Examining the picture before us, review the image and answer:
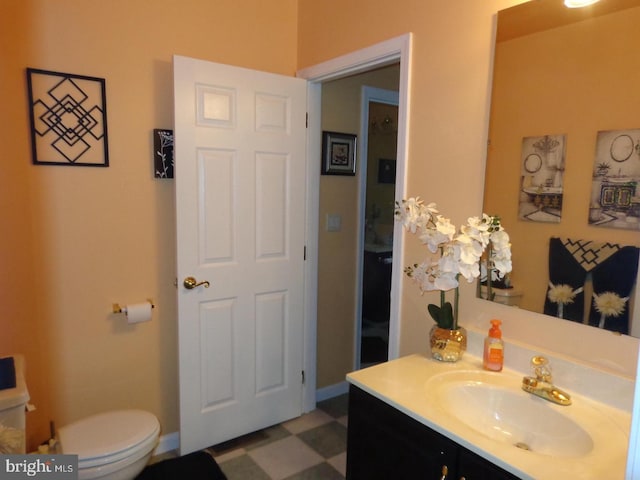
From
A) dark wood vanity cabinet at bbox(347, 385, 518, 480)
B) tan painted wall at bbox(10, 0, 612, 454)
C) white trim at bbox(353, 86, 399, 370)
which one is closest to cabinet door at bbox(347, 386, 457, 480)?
dark wood vanity cabinet at bbox(347, 385, 518, 480)

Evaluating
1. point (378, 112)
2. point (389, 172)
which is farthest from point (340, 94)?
point (389, 172)

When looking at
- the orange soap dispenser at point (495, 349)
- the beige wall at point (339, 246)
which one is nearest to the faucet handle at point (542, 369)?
the orange soap dispenser at point (495, 349)

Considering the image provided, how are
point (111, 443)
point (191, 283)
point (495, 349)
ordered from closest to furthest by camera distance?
point (495, 349) → point (111, 443) → point (191, 283)

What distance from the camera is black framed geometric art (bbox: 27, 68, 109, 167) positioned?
1933mm

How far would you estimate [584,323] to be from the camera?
140cm

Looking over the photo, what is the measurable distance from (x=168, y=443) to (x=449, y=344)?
1702 mm

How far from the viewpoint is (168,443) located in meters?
2.43

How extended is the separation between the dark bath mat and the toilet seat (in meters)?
0.44

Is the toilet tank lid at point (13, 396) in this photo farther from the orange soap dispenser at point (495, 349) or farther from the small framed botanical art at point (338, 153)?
the small framed botanical art at point (338, 153)

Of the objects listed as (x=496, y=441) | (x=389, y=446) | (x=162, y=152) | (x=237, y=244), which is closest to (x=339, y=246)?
(x=237, y=244)

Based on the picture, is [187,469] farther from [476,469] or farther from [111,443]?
[476,469]

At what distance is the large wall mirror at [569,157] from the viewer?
1.29 m

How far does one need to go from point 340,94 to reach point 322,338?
1.60 meters

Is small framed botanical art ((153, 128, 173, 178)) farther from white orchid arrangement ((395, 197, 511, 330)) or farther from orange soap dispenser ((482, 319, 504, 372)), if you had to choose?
orange soap dispenser ((482, 319, 504, 372))
